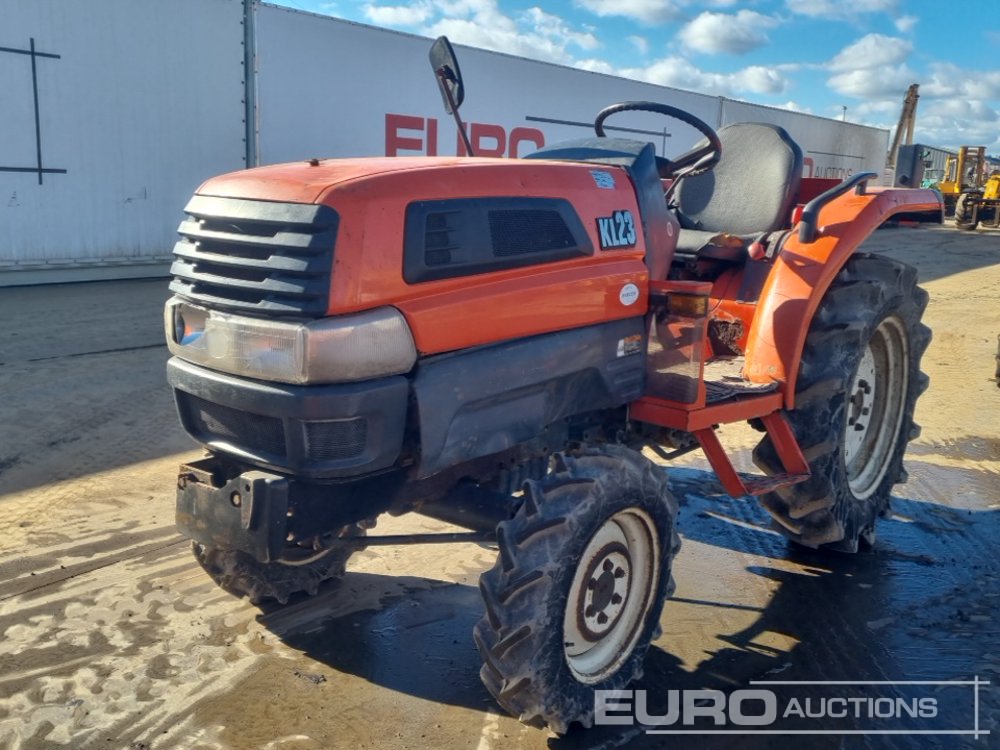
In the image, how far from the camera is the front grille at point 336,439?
241 centimetres

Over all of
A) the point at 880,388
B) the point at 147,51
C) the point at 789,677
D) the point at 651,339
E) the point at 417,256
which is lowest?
the point at 789,677

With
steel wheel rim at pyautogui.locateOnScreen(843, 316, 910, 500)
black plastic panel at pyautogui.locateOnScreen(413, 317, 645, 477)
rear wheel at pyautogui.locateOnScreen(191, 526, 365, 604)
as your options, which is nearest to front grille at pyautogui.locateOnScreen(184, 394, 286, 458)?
black plastic panel at pyautogui.locateOnScreen(413, 317, 645, 477)

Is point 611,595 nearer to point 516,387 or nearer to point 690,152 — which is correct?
point 516,387

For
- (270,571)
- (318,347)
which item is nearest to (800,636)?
(270,571)

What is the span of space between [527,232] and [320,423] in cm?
90

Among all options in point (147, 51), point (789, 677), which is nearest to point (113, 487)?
point (789, 677)

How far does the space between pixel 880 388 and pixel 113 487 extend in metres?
3.90

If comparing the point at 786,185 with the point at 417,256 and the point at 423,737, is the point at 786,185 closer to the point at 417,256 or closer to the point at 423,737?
the point at 417,256

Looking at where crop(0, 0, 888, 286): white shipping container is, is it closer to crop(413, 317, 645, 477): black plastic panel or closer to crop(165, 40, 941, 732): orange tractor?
crop(165, 40, 941, 732): orange tractor

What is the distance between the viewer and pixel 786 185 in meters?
4.36

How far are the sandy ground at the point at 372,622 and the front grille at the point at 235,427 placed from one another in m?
0.88

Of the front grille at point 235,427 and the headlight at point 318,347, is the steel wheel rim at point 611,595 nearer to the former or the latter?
the headlight at point 318,347

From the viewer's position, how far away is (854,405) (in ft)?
14.0

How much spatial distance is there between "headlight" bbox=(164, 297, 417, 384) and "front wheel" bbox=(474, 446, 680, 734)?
60 cm
